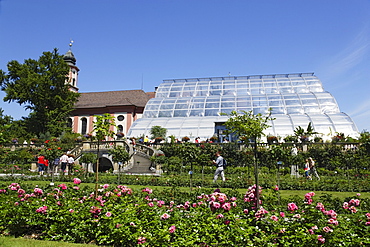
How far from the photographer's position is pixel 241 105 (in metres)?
40.8

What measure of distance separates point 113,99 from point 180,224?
2112 inches

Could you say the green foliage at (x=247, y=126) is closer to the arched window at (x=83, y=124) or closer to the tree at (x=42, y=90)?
the tree at (x=42, y=90)

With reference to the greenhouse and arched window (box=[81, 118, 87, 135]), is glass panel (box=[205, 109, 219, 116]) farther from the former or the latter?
arched window (box=[81, 118, 87, 135])

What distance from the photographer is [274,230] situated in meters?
5.43

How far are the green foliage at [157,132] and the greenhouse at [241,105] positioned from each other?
111cm

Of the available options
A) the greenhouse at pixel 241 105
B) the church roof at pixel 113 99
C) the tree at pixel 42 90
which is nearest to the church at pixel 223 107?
the greenhouse at pixel 241 105

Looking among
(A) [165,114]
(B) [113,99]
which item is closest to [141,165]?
(A) [165,114]

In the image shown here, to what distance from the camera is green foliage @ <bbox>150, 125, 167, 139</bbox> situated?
3591 cm

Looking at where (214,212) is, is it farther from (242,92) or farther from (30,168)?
(242,92)

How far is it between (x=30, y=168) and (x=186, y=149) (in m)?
18.5

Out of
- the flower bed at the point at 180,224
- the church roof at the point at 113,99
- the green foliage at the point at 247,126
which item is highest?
the church roof at the point at 113,99

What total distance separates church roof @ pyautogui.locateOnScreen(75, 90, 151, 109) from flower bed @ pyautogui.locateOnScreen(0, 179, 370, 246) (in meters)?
45.8

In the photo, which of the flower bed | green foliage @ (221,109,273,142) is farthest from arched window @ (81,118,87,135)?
green foliage @ (221,109,273,142)

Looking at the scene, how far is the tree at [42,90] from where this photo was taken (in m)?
41.0
